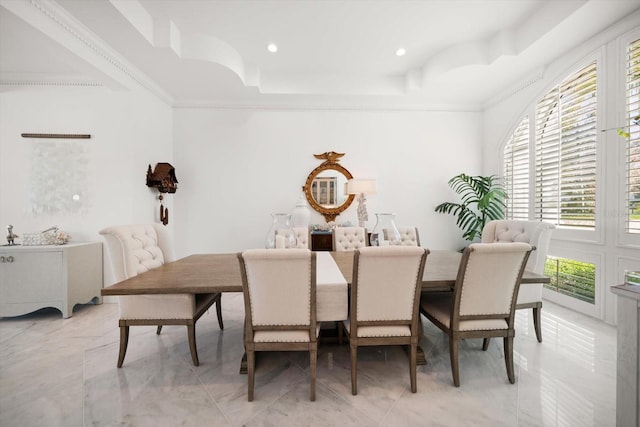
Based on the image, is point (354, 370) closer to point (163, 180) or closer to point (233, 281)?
point (233, 281)

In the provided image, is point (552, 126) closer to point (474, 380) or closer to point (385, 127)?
point (385, 127)

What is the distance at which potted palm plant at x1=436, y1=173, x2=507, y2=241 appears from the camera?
3.82 metres

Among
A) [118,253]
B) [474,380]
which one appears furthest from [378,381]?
[118,253]

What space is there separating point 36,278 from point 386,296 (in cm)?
373

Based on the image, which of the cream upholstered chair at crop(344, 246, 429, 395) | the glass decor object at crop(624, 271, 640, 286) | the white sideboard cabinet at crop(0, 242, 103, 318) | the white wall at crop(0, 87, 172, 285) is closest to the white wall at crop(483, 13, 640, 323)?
the glass decor object at crop(624, 271, 640, 286)

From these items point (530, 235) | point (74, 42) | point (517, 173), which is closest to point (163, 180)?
point (74, 42)

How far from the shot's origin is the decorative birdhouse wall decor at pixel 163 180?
3.62 meters

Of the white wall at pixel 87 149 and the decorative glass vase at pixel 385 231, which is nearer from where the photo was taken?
the decorative glass vase at pixel 385 231

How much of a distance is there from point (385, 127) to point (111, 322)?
4.56 m

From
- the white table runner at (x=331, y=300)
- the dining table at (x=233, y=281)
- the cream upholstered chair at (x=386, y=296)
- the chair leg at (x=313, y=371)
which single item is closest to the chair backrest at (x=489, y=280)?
the dining table at (x=233, y=281)

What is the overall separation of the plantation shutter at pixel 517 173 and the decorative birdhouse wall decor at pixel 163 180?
199 inches

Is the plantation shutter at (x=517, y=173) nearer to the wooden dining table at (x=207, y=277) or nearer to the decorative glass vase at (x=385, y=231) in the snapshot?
the wooden dining table at (x=207, y=277)

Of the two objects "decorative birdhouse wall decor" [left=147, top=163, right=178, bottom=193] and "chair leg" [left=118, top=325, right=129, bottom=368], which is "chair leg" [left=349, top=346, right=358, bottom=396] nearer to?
"chair leg" [left=118, top=325, right=129, bottom=368]

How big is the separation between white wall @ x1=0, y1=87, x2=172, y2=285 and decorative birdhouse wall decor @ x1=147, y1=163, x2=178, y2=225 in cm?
15
